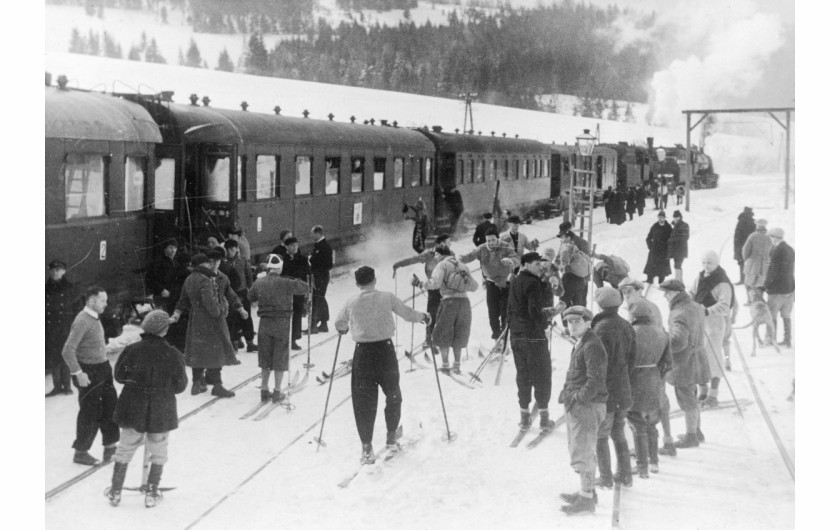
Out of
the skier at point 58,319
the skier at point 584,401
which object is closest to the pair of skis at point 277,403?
the skier at point 58,319

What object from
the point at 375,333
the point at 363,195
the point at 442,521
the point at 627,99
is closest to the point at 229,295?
the point at 375,333

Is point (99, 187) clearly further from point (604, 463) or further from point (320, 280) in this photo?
point (604, 463)

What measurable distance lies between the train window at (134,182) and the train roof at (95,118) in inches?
9.8

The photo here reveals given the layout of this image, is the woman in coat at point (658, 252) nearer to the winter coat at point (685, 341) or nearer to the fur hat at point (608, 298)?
the winter coat at point (685, 341)

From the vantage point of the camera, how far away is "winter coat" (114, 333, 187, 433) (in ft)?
20.2

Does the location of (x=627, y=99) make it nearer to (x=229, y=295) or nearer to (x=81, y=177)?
Result: (x=229, y=295)

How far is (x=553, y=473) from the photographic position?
22.3ft

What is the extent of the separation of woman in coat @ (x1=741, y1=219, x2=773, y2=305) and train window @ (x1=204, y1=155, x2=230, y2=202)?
269 inches

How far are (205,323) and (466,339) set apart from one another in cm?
292

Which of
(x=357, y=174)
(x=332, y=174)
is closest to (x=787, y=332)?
(x=332, y=174)

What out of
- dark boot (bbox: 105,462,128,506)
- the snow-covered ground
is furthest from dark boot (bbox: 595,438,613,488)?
dark boot (bbox: 105,462,128,506)

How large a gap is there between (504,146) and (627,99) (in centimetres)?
1153

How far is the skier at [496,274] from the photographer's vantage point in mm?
10117

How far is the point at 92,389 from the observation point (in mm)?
6613
